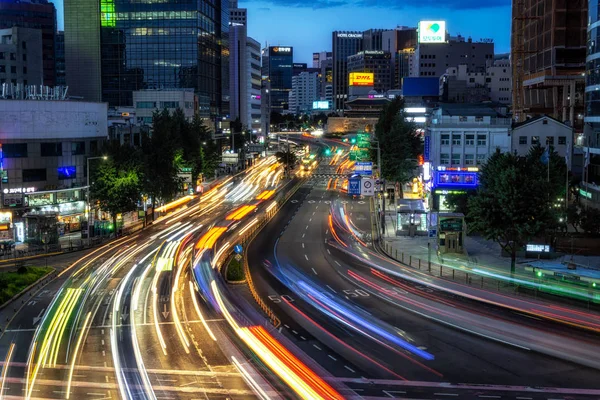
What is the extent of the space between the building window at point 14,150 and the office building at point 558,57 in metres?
78.9

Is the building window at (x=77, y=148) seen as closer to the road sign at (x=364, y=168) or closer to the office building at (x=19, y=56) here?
the road sign at (x=364, y=168)

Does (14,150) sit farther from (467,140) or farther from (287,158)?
(287,158)

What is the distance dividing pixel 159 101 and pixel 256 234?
76.7m

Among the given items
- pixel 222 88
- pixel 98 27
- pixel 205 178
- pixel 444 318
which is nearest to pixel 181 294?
pixel 444 318

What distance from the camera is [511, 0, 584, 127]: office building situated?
115750 millimetres

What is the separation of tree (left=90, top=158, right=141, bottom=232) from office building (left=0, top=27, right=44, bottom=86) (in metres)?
58.7

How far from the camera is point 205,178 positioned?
4884 inches

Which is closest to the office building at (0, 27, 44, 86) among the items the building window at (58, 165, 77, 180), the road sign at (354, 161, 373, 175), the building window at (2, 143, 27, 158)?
the building window at (58, 165, 77, 180)

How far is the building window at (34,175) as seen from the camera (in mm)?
66700

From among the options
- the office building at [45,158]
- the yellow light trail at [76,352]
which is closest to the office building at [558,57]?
the office building at [45,158]

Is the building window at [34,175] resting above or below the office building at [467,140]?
below

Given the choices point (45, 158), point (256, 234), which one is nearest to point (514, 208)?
point (256, 234)

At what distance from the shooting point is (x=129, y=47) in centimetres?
14650

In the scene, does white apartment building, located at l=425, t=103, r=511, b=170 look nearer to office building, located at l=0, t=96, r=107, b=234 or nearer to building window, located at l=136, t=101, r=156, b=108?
office building, located at l=0, t=96, r=107, b=234
